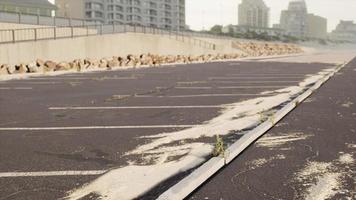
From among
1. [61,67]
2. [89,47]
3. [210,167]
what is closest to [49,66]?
[61,67]

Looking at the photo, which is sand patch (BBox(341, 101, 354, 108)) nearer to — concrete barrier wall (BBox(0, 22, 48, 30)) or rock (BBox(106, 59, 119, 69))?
rock (BBox(106, 59, 119, 69))

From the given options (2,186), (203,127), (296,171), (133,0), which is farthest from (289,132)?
(133,0)

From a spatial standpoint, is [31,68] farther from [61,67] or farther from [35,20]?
[35,20]

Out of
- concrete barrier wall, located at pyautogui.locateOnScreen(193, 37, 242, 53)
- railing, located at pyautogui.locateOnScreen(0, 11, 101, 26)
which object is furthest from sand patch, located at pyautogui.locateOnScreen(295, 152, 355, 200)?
concrete barrier wall, located at pyautogui.locateOnScreen(193, 37, 242, 53)

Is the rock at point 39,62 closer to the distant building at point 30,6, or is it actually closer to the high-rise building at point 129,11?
the distant building at point 30,6

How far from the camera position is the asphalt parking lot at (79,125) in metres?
4.94

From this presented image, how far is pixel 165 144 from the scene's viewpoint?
6340mm

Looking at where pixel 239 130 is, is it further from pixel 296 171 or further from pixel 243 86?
pixel 243 86

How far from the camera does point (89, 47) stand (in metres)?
30.6

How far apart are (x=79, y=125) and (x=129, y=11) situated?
120 m

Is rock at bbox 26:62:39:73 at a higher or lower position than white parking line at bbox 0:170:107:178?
higher

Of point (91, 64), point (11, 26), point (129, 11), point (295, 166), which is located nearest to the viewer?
point (295, 166)

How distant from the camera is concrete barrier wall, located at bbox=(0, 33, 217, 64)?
76.6 feet

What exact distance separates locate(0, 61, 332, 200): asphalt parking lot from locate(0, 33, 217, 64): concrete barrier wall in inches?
374
